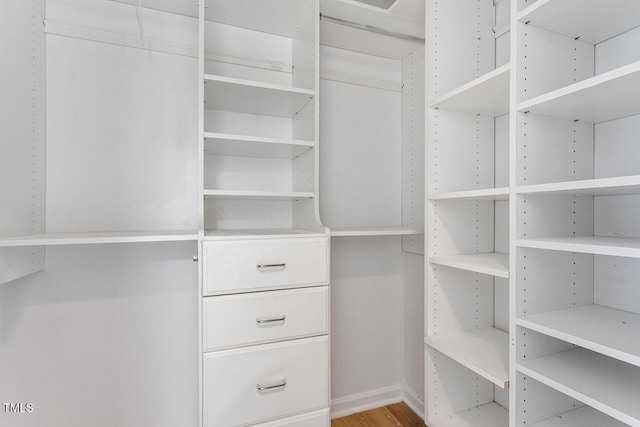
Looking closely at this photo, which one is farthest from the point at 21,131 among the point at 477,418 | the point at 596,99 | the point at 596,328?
the point at 477,418

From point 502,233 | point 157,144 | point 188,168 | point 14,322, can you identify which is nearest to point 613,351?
point 502,233

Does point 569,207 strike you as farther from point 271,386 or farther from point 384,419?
point 384,419

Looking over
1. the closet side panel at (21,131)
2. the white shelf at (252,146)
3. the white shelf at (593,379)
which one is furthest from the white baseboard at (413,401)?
the closet side panel at (21,131)

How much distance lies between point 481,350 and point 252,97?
1.46 meters

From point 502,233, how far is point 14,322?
7.11 ft

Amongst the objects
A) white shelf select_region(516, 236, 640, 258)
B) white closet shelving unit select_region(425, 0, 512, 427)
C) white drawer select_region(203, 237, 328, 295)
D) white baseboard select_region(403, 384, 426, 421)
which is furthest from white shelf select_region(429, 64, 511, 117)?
white baseboard select_region(403, 384, 426, 421)

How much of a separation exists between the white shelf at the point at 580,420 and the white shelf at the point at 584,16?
127cm

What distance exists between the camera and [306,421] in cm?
135

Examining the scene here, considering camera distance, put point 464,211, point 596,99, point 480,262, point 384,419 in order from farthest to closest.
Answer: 1. point 384,419
2. point 464,211
3. point 480,262
4. point 596,99

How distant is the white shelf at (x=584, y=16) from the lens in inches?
36.3

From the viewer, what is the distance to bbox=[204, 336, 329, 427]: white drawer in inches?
48.4

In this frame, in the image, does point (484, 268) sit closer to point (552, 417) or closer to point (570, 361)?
point (570, 361)

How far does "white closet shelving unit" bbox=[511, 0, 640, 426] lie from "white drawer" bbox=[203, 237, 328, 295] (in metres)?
0.74

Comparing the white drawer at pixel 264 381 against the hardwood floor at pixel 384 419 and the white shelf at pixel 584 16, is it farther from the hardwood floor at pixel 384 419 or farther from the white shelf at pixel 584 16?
the white shelf at pixel 584 16
